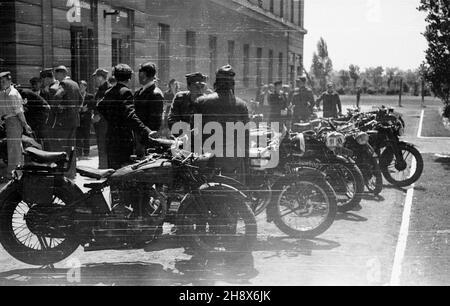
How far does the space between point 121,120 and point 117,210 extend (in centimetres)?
86

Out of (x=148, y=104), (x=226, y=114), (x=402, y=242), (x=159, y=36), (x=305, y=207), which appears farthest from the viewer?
(x=159, y=36)

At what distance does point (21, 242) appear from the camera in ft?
14.3

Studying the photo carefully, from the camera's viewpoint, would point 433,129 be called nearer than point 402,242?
No

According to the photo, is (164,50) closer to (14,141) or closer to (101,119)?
(101,119)

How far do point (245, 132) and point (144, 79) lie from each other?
1.33m

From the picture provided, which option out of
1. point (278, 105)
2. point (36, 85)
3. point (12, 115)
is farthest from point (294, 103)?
point (12, 115)

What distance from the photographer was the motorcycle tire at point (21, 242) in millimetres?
4301

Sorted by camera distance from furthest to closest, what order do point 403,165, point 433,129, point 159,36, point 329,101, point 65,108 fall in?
point 433,129 < point 329,101 < point 65,108 < point 403,165 < point 159,36

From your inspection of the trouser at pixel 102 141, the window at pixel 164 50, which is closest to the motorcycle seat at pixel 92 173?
the window at pixel 164 50

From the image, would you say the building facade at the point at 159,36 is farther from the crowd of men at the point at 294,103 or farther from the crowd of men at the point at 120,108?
the crowd of men at the point at 294,103

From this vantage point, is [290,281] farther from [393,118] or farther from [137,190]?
[393,118]

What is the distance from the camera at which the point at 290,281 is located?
396 centimetres

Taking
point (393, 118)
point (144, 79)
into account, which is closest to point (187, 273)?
point (144, 79)

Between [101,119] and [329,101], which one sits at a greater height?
Result: [329,101]
